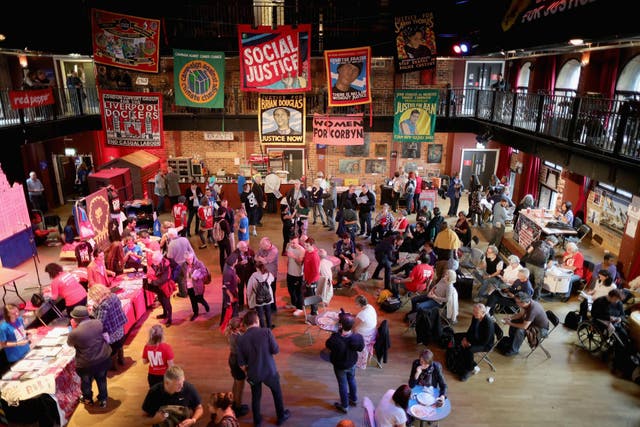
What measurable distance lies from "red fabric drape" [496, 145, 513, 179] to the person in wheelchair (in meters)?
9.95

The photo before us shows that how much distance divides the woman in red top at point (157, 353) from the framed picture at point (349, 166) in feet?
44.8

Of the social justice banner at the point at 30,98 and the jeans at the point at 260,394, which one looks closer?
the jeans at the point at 260,394

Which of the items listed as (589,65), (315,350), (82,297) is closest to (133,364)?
(82,297)

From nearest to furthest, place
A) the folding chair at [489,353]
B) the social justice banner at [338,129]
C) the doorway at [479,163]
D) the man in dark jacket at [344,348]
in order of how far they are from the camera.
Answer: the man in dark jacket at [344,348]
the folding chair at [489,353]
the social justice banner at [338,129]
the doorway at [479,163]

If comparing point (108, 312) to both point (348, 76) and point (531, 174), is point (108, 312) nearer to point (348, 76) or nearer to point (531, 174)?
point (348, 76)

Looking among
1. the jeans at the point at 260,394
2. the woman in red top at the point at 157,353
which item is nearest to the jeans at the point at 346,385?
the jeans at the point at 260,394

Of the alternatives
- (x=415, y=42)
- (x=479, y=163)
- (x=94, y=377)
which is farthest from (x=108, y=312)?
(x=479, y=163)

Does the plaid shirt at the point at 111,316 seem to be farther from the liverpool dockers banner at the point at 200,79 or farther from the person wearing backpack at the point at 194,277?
the liverpool dockers banner at the point at 200,79

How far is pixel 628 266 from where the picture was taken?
10383 mm

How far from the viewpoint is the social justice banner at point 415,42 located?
12.9 m

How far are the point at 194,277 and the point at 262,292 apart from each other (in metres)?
1.61

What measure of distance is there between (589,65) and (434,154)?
7062 millimetres

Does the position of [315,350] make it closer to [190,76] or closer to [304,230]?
[304,230]

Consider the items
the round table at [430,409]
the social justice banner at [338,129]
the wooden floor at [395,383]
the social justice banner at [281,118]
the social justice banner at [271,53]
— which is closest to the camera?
the round table at [430,409]
